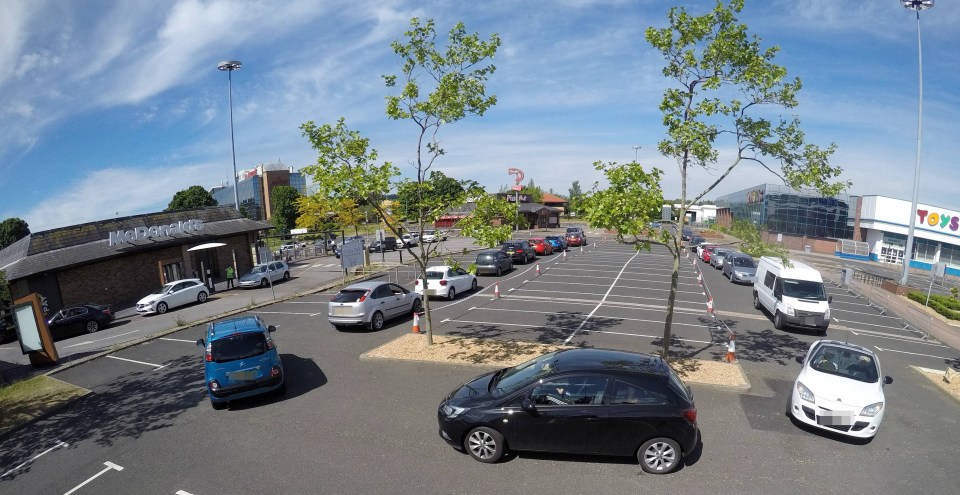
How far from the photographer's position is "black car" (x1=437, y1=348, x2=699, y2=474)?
22.3 feet

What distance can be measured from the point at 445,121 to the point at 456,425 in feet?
25.1

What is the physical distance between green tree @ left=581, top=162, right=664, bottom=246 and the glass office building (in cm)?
4489

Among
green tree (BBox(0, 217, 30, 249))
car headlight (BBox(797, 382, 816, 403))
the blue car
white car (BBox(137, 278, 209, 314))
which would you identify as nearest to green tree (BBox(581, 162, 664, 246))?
car headlight (BBox(797, 382, 816, 403))

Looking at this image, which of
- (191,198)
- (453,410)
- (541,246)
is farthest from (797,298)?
(191,198)

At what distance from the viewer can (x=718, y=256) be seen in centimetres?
3250

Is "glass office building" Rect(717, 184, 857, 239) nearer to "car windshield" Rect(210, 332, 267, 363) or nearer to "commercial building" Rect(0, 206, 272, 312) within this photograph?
"commercial building" Rect(0, 206, 272, 312)

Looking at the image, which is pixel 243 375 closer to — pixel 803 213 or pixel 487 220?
pixel 487 220

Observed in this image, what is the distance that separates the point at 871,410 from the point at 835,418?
554 millimetres

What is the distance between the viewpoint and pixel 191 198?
68.5 metres

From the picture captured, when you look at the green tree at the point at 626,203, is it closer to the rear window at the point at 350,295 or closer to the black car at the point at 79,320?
the rear window at the point at 350,295

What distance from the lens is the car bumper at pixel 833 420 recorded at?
25.8ft

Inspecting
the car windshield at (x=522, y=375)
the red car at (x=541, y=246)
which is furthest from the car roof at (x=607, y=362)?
the red car at (x=541, y=246)

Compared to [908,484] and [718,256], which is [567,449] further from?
[718,256]

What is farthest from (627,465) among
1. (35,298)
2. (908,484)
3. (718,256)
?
(718,256)
